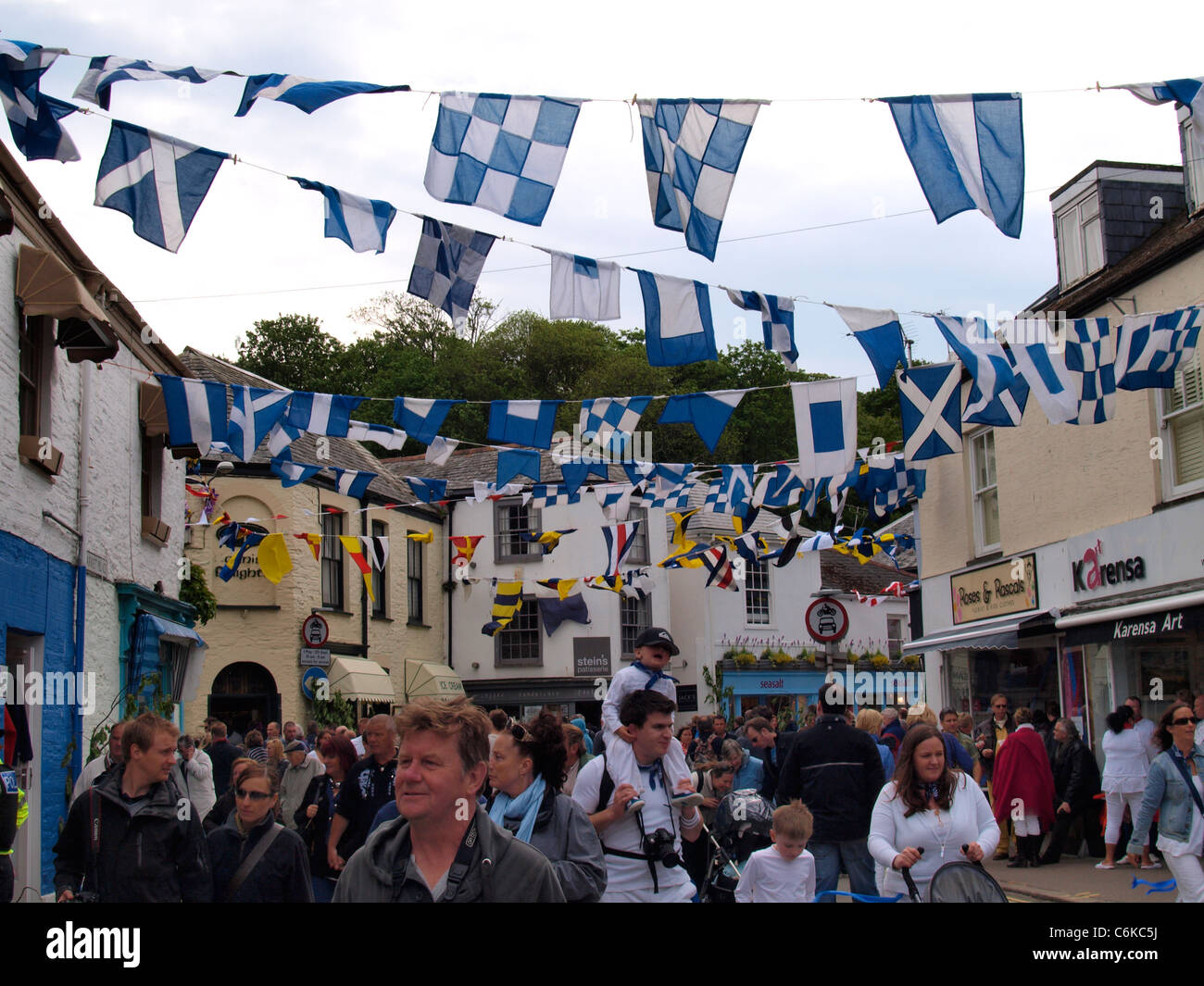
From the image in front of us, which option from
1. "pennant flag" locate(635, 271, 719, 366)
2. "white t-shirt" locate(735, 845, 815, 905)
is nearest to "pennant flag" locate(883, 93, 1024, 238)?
"pennant flag" locate(635, 271, 719, 366)

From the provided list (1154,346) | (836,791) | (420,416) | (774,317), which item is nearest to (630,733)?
(836,791)

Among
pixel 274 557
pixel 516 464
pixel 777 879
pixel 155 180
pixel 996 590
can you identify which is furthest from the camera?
pixel 996 590

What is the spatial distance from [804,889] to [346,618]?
23.9 meters

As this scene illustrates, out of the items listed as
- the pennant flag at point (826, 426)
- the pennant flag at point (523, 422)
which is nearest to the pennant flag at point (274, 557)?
the pennant flag at point (523, 422)

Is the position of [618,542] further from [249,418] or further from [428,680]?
[428,680]

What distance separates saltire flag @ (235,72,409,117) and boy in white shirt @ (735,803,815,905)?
16.4ft

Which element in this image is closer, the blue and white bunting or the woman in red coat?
the blue and white bunting

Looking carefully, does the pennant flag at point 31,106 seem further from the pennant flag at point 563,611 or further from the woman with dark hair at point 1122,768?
the pennant flag at point 563,611

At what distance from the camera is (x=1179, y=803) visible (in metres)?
8.77

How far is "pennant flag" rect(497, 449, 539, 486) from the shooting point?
54.3ft

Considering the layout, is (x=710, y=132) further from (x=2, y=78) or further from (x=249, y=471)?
(x=249, y=471)

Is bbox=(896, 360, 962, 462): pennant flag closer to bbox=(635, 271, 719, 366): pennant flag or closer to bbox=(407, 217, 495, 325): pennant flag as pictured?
bbox=(635, 271, 719, 366): pennant flag

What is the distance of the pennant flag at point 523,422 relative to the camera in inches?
517

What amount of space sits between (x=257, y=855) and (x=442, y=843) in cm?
257
